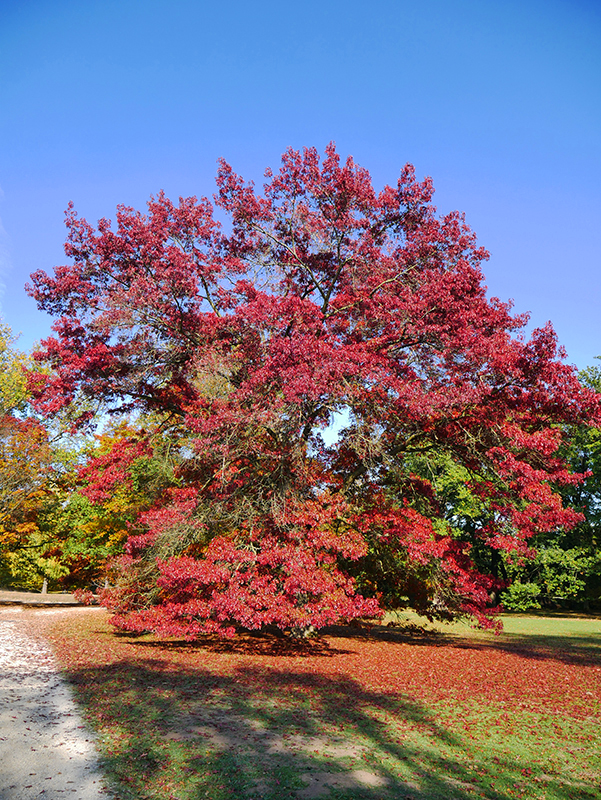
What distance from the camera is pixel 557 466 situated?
43.7ft

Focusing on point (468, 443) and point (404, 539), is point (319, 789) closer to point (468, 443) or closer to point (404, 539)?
point (404, 539)

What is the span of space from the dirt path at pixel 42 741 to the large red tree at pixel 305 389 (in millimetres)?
3733

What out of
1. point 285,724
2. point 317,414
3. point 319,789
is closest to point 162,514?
point 317,414

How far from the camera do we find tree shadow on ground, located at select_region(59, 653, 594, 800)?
5043 millimetres

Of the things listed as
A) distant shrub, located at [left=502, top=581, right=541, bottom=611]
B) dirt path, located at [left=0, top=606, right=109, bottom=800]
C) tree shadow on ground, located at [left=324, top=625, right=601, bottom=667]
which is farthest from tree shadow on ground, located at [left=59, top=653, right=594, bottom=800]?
distant shrub, located at [left=502, top=581, right=541, bottom=611]

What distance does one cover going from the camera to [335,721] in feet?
24.2

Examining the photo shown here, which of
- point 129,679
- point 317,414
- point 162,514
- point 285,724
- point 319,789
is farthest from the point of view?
point 317,414

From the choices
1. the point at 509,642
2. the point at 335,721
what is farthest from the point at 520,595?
the point at 335,721

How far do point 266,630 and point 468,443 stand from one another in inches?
388

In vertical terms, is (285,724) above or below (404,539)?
below

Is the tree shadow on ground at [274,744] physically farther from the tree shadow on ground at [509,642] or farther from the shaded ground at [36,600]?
the shaded ground at [36,600]

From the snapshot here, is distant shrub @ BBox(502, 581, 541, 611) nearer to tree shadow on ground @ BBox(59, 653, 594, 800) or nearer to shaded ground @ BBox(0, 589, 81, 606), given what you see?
shaded ground @ BBox(0, 589, 81, 606)

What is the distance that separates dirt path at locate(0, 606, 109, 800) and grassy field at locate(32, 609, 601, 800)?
0.27 meters

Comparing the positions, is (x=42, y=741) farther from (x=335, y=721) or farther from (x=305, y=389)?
(x=305, y=389)
